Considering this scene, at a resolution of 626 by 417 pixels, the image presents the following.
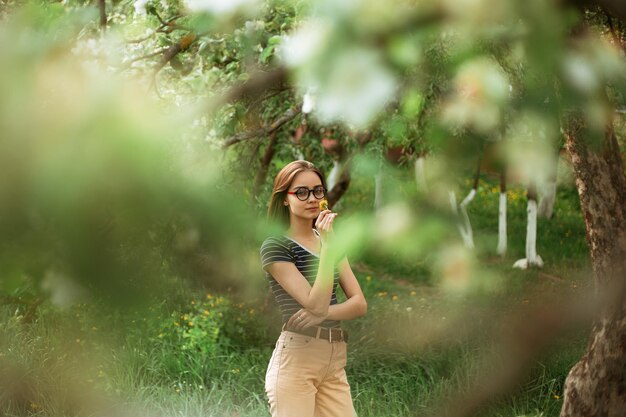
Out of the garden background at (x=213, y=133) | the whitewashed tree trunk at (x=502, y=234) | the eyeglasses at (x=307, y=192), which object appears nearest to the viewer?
the garden background at (x=213, y=133)

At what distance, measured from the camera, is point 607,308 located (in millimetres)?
2703

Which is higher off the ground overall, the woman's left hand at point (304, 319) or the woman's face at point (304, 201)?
the woman's face at point (304, 201)

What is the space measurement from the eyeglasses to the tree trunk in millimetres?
1336

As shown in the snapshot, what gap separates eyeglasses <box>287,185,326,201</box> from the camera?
1.57m

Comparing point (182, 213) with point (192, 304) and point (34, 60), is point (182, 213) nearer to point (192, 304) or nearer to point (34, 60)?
point (34, 60)

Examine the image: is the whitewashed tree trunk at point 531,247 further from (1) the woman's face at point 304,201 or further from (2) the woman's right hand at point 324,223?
(2) the woman's right hand at point 324,223

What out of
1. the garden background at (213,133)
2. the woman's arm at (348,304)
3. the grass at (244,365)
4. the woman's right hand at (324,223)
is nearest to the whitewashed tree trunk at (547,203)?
the grass at (244,365)

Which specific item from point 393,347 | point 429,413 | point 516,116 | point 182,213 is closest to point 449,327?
point 393,347

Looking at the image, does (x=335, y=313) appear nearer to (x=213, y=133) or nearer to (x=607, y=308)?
(x=213, y=133)

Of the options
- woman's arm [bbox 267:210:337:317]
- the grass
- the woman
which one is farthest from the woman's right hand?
the grass

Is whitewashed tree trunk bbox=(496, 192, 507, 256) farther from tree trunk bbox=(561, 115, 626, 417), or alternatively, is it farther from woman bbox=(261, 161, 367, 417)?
woman bbox=(261, 161, 367, 417)

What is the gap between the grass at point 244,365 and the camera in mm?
3566

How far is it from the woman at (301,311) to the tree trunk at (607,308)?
128 cm

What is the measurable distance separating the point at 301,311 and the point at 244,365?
262cm
